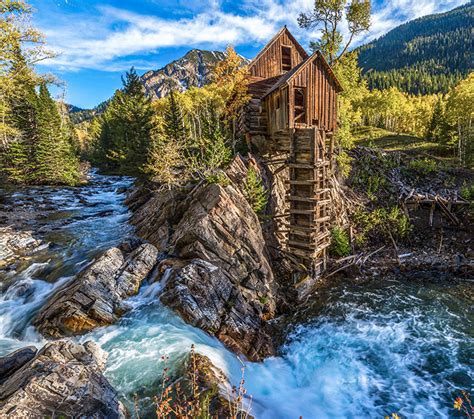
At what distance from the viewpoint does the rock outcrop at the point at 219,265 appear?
10938mm

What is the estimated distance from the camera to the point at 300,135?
15.6m

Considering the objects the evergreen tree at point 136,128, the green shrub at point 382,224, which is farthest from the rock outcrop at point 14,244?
the green shrub at point 382,224

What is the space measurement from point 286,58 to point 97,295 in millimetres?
23869

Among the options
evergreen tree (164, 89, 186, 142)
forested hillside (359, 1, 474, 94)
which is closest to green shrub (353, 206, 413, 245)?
evergreen tree (164, 89, 186, 142)

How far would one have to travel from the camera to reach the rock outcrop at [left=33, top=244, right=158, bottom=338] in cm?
993

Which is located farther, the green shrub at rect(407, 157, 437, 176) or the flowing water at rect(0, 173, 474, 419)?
the green shrub at rect(407, 157, 437, 176)

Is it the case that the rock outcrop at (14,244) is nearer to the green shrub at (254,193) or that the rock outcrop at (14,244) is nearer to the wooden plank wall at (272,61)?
the green shrub at (254,193)

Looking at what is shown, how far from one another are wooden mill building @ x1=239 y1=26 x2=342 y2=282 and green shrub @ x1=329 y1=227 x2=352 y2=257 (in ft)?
3.24

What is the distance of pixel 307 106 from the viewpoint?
17.7 metres

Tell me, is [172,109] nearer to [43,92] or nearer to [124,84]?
[124,84]

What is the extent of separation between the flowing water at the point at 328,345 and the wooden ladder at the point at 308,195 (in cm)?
280

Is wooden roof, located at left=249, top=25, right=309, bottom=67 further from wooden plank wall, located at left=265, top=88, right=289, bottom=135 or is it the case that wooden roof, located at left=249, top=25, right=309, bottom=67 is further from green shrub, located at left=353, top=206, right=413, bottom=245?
green shrub, located at left=353, top=206, right=413, bottom=245

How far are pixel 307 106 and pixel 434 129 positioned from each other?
138 ft

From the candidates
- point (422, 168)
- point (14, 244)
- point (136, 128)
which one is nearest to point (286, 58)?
point (422, 168)
